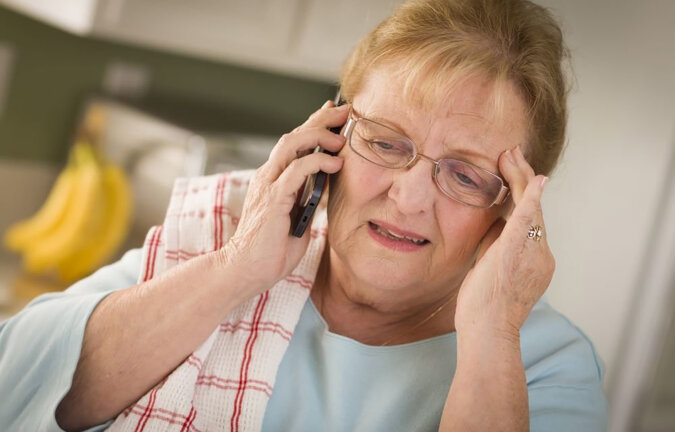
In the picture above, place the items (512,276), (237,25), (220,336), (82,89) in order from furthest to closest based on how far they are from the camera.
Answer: (82,89), (237,25), (220,336), (512,276)

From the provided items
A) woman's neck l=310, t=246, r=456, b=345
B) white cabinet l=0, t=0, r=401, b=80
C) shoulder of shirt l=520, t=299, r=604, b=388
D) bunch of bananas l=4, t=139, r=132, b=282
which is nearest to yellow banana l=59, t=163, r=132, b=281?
bunch of bananas l=4, t=139, r=132, b=282

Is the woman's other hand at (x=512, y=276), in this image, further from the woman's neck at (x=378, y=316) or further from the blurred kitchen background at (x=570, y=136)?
the blurred kitchen background at (x=570, y=136)

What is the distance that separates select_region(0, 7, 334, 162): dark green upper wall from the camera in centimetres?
221

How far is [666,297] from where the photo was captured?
6.97 feet

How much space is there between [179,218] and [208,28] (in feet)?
3.17

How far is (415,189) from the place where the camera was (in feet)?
3.48

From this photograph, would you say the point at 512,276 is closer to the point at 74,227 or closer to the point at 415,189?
the point at 415,189

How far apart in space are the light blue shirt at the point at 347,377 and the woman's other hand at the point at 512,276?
10cm

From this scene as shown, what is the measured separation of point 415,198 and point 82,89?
1578 mm

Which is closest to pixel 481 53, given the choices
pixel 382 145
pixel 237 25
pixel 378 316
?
pixel 382 145

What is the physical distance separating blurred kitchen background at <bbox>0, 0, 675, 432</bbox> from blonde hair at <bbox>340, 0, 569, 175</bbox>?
931 millimetres

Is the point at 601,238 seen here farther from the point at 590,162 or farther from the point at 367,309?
the point at 367,309

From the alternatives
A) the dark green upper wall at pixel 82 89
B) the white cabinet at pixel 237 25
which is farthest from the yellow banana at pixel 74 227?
the white cabinet at pixel 237 25

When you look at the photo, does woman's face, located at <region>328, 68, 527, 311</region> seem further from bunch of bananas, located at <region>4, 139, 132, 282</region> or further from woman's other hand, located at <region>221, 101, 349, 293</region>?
bunch of bananas, located at <region>4, 139, 132, 282</region>
